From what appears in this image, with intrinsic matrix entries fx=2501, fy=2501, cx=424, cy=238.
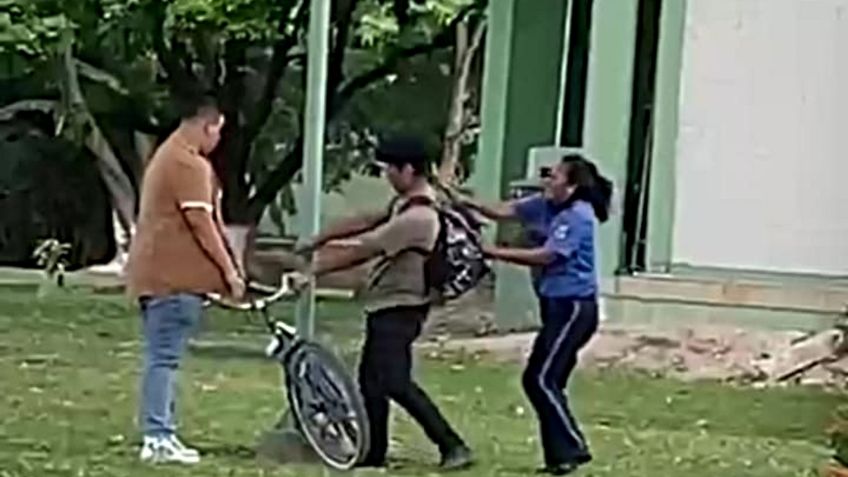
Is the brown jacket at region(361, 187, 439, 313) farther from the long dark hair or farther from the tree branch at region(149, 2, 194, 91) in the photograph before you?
the tree branch at region(149, 2, 194, 91)

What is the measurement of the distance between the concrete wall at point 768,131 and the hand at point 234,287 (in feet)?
32.5

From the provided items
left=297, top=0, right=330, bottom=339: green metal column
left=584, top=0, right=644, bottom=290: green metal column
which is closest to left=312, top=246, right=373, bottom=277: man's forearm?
left=297, top=0, right=330, bottom=339: green metal column

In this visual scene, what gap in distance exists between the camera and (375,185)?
42.1 meters

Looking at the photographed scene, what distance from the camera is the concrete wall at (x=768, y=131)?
781 inches

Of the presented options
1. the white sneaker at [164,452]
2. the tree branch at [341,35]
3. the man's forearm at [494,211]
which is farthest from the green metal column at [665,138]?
the tree branch at [341,35]

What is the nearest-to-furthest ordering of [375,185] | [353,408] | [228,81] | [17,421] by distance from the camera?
[353,408] < [17,421] < [228,81] < [375,185]

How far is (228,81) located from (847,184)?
14351mm

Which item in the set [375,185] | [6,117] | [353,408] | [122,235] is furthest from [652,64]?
[375,185]

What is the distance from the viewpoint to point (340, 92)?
111ft

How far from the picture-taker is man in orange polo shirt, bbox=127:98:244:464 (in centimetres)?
1070

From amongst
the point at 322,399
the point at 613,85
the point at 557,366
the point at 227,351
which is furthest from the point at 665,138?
the point at 322,399

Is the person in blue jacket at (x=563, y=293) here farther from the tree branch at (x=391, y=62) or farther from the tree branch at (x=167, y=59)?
the tree branch at (x=391, y=62)

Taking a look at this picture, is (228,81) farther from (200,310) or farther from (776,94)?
(200,310)

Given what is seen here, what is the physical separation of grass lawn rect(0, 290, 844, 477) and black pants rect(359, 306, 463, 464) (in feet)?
0.77
